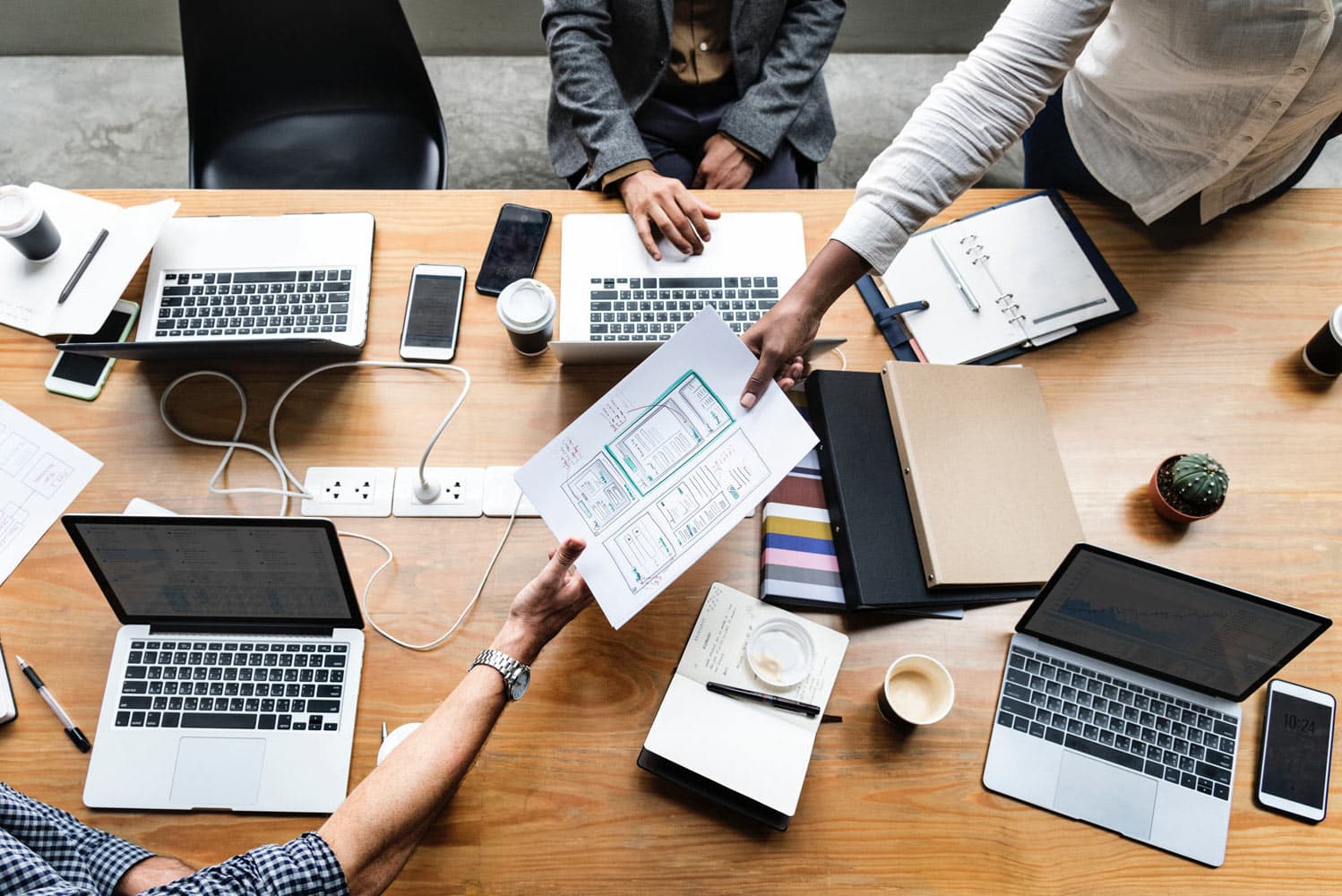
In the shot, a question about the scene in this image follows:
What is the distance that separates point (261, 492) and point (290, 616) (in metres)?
0.21

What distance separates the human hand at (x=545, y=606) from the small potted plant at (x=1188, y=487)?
0.79 m

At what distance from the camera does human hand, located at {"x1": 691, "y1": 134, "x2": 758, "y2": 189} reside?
5.13 ft

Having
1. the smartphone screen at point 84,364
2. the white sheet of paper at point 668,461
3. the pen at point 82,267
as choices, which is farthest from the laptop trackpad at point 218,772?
the pen at point 82,267

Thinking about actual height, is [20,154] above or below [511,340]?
below

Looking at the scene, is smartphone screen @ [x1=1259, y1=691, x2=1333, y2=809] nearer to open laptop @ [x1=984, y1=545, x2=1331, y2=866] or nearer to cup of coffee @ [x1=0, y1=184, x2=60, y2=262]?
open laptop @ [x1=984, y1=545, x2=1331, y2=866]

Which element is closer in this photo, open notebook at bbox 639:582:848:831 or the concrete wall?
open notebook at bbox 639:582:848:831

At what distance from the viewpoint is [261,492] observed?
115 centimetres

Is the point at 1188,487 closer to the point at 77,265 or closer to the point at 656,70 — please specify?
the point at 656,70

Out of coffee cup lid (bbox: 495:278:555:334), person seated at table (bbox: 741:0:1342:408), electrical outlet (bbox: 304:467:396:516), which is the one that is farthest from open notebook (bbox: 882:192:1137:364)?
electrical outlet (bbox: 304:467:396:516)

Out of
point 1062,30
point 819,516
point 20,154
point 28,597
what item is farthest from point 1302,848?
point 20,154

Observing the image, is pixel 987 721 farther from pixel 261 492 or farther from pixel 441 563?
pixel 261 492

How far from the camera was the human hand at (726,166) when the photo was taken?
61.6 inches

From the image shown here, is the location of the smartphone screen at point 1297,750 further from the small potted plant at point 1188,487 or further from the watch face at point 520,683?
the watch face at point 520,683

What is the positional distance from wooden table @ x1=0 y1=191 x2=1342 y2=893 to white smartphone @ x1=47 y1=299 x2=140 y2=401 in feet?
0.06
